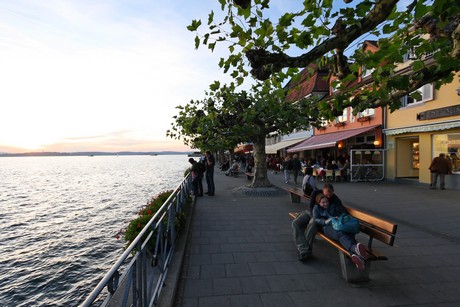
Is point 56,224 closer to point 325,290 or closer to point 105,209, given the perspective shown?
point 105,209

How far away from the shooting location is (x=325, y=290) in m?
4.30

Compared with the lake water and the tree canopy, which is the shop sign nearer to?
the tree canopy

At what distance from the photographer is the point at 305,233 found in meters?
5.63

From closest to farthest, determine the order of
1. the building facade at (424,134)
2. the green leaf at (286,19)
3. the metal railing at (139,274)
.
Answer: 1. the metal railing at (139,274)
2. the green leaf at (286,19)
3. the building facade at (424,134)

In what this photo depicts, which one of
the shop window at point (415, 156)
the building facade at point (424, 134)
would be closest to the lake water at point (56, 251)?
the building facade at point (424, 134)

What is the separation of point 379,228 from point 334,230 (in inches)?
27.5

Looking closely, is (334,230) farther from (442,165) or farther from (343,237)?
(442,165)

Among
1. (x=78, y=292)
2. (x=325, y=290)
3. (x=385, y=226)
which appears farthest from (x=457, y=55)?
(x=78, y=292)

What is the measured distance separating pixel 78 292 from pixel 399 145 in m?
18.2

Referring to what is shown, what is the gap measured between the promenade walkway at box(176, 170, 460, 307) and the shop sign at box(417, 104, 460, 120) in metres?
6.94

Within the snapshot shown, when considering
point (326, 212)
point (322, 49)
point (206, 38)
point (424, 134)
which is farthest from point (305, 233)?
point (424, 134)

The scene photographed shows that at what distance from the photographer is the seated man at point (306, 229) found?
215 inches

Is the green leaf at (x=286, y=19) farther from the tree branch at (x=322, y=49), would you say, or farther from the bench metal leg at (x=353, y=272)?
the bench metal leg at (x=353, y=272)

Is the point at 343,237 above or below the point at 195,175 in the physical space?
below
